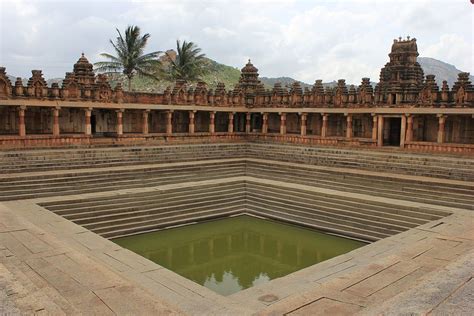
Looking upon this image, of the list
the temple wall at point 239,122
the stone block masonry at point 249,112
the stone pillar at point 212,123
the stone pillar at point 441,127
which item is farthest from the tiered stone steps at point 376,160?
the temple wall at point 239,122

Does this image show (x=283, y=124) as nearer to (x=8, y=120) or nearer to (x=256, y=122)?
(x=256, y=122)

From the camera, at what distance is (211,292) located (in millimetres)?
7219

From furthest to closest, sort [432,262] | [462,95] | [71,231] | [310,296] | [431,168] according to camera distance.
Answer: [462,95], [431,168], [71,231], [432,262], [310,296]

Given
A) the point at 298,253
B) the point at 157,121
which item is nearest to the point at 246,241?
the point at 298,253

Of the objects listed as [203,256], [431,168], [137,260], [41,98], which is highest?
[41,98]

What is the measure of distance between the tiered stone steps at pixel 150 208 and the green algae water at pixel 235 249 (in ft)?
1.38

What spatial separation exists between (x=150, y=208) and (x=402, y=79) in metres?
14.1

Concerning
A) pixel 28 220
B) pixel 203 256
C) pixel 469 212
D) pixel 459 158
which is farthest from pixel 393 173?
pixel 28 220

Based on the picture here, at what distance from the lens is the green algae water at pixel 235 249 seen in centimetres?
1097

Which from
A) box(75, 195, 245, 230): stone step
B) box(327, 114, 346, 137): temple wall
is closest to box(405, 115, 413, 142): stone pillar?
box(327, 114, 346, 137): temple wall

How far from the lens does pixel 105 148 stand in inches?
808

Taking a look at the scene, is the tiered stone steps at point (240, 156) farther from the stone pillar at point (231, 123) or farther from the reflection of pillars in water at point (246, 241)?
the reflection of pillars in water at point (246, 241)

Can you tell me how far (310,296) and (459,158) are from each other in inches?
566

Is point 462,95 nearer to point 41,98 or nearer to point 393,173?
point 393,173
